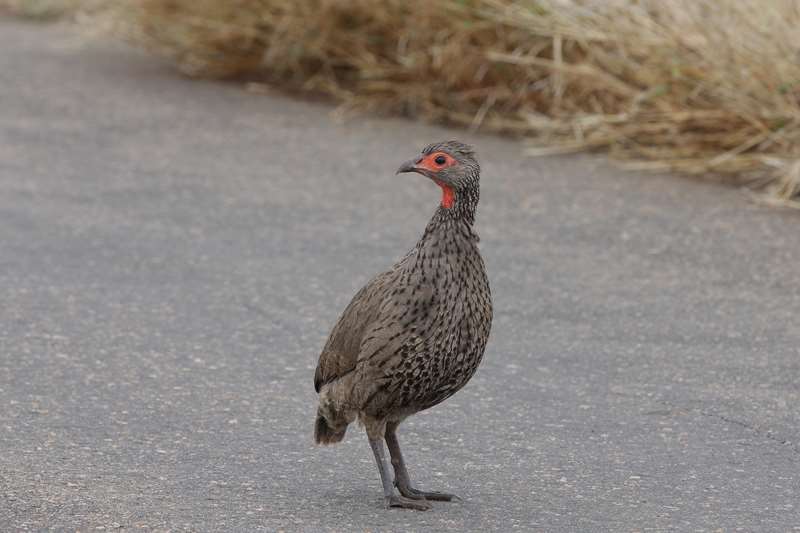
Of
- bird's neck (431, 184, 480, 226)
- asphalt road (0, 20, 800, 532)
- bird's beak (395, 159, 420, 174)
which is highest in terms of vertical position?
bird's beak (395, 159, 420, 174)

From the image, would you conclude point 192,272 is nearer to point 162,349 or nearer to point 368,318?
point 162,349

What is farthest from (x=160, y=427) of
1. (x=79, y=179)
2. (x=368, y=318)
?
(x=79, y=179)

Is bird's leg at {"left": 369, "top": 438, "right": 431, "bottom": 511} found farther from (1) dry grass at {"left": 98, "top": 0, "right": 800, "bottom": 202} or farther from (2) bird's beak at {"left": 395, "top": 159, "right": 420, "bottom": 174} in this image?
(1) dry grass at {"left": 98, "top": 0, "right": 800, "bottom": 202}

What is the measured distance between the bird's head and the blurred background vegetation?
4.19 meters

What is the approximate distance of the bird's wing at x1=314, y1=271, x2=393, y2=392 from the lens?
168 inches

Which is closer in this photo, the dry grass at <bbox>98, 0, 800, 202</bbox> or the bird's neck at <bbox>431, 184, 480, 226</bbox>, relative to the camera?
the bird's neck at <bbox>431, 184, 480, 226</bbox>

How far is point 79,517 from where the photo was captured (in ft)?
13.5

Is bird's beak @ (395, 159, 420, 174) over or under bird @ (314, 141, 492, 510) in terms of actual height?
over

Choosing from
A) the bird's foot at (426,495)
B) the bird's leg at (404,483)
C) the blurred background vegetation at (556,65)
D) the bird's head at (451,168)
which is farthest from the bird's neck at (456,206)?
the blurred background vegetation at (556,65)

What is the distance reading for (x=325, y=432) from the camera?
4.49 m

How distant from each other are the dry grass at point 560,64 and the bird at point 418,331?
4.26m

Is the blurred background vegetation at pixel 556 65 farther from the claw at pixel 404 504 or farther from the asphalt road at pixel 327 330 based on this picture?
the claw at pixel 404 504

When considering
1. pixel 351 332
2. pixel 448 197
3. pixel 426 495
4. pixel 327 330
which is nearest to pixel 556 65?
pixel 327 330

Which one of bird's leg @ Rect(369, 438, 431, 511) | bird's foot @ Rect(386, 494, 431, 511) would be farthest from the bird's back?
bird's foot @ Rect(386, 494, 431, 511)
